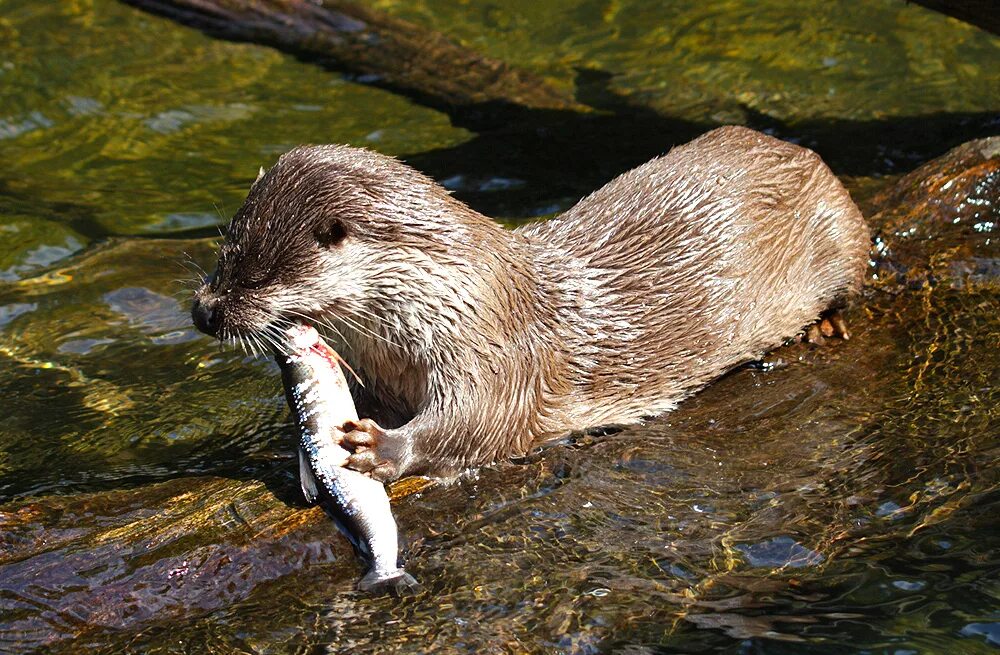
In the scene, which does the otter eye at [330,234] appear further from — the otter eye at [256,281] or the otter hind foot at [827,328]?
the otter hind foot at [827,328]

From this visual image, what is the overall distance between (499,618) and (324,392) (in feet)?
2.38

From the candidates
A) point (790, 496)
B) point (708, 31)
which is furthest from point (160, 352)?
point (708, 31)

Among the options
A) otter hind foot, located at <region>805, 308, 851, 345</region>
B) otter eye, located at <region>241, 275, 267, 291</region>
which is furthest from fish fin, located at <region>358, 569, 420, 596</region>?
otter hind foot, located at <region>805, 308, 851, 345</region>

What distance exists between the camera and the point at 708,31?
23.7ft

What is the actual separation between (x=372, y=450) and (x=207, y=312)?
0.53 m

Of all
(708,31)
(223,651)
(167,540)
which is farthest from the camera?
(708,31)

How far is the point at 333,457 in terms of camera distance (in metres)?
2.99

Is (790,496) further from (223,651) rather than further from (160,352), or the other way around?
(160,352)

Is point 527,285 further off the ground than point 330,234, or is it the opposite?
point 330,234

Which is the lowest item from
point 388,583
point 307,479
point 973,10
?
point 388,583

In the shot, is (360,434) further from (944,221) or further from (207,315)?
(944,221)

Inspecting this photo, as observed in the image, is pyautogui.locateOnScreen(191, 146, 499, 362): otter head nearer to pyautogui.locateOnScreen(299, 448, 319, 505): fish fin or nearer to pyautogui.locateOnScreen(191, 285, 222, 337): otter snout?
pyautogui.locateOnScreen(191, 285, 222, 337): otter snout

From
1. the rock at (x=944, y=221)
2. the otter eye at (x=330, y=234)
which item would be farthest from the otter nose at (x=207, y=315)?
the rock at (x=944, y=221)

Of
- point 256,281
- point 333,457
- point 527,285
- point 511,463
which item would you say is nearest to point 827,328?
point 527,285
